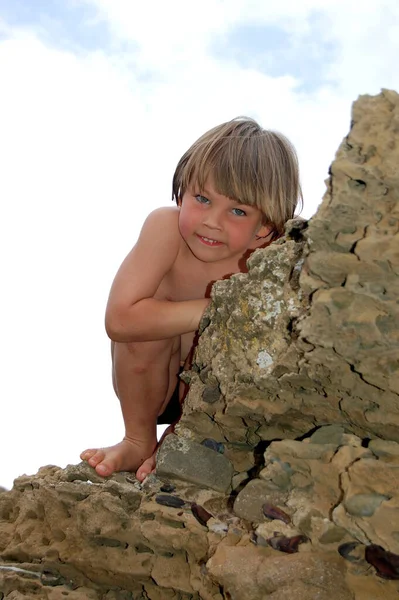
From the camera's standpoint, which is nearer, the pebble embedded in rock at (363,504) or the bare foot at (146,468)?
the pebble embedded in rock at (363,504)

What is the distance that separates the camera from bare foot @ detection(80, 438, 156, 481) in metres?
2.47

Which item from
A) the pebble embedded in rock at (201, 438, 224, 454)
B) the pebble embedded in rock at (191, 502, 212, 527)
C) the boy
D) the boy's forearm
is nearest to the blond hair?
the boy

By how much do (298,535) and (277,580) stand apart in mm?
126

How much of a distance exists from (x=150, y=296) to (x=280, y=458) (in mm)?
981

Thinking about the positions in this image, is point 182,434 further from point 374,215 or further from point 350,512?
point 374,215

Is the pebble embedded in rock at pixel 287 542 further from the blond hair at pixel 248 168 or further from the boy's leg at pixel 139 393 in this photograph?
the blond hair at pixel 248 168

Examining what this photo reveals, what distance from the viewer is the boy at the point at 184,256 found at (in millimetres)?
2490

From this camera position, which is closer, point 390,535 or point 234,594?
point 390,535

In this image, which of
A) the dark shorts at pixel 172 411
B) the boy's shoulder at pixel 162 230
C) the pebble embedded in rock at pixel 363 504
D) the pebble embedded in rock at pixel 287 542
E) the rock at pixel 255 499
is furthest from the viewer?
the dark shorts at pixel 172 411

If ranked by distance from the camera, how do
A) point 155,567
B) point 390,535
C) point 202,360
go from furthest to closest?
point 202,360
point 155,567
point 390,535

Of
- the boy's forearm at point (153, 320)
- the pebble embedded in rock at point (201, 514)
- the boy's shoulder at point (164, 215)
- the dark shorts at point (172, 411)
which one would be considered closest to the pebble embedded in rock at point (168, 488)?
the pebble embedded in rock at point (201, 514)

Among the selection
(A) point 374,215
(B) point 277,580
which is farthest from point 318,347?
(B) point 277,580

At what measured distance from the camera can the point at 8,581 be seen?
2.10 metres

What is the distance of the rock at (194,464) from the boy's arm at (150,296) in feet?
1.40
